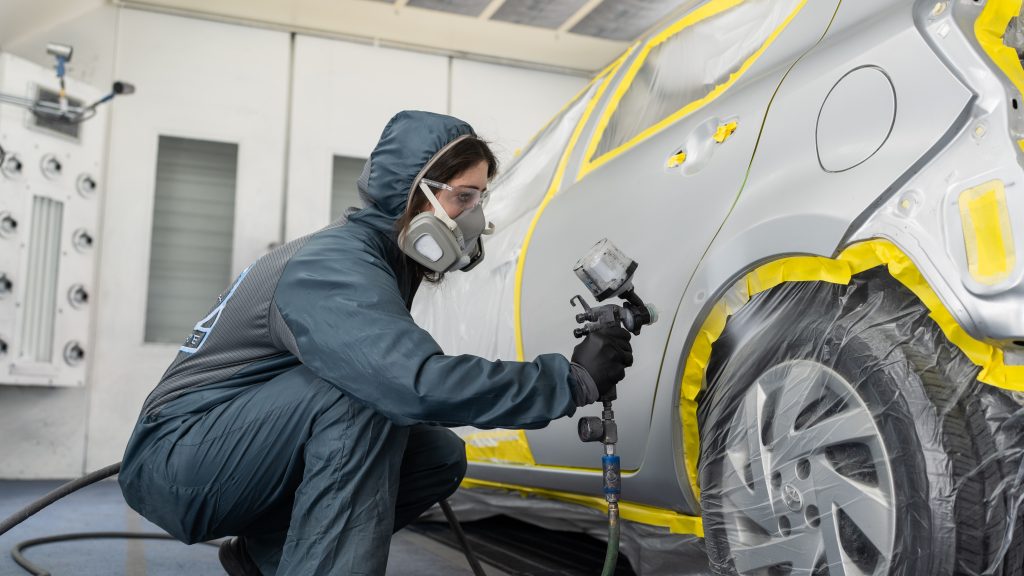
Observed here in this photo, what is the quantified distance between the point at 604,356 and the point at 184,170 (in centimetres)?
526

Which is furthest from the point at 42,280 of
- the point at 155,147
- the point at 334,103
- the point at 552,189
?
the point at 552,189

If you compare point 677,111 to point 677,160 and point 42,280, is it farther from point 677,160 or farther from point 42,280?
point 42,280

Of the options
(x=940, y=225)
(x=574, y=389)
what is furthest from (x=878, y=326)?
(x=574, y=389)

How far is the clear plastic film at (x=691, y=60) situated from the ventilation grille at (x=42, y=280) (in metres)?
4.40

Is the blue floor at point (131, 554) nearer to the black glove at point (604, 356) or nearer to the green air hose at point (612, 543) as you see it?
the green air hose at point (612, 543)

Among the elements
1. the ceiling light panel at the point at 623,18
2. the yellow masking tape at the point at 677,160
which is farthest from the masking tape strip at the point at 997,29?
the ceiling light panel at the point at 623,18

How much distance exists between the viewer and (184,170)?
229 inches

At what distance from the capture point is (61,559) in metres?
2.23

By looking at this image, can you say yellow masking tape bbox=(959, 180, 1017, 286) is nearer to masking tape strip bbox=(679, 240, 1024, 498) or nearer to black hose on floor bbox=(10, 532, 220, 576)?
masking tape strip bbox=(679, 240, 1024, 498)

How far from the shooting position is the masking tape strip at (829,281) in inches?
33.8

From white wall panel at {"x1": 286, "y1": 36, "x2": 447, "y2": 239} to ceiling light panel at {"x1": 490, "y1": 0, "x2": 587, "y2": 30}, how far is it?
2.91 ft

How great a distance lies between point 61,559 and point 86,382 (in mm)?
3552

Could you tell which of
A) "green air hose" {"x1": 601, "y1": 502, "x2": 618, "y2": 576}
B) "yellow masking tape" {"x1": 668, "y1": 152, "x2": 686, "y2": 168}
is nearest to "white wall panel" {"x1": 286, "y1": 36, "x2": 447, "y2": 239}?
"yellow masking tape" {"x1": 668, "y1": 152, "x2": 686, "y2": 168}

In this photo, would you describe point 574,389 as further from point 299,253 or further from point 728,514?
point 299,253
